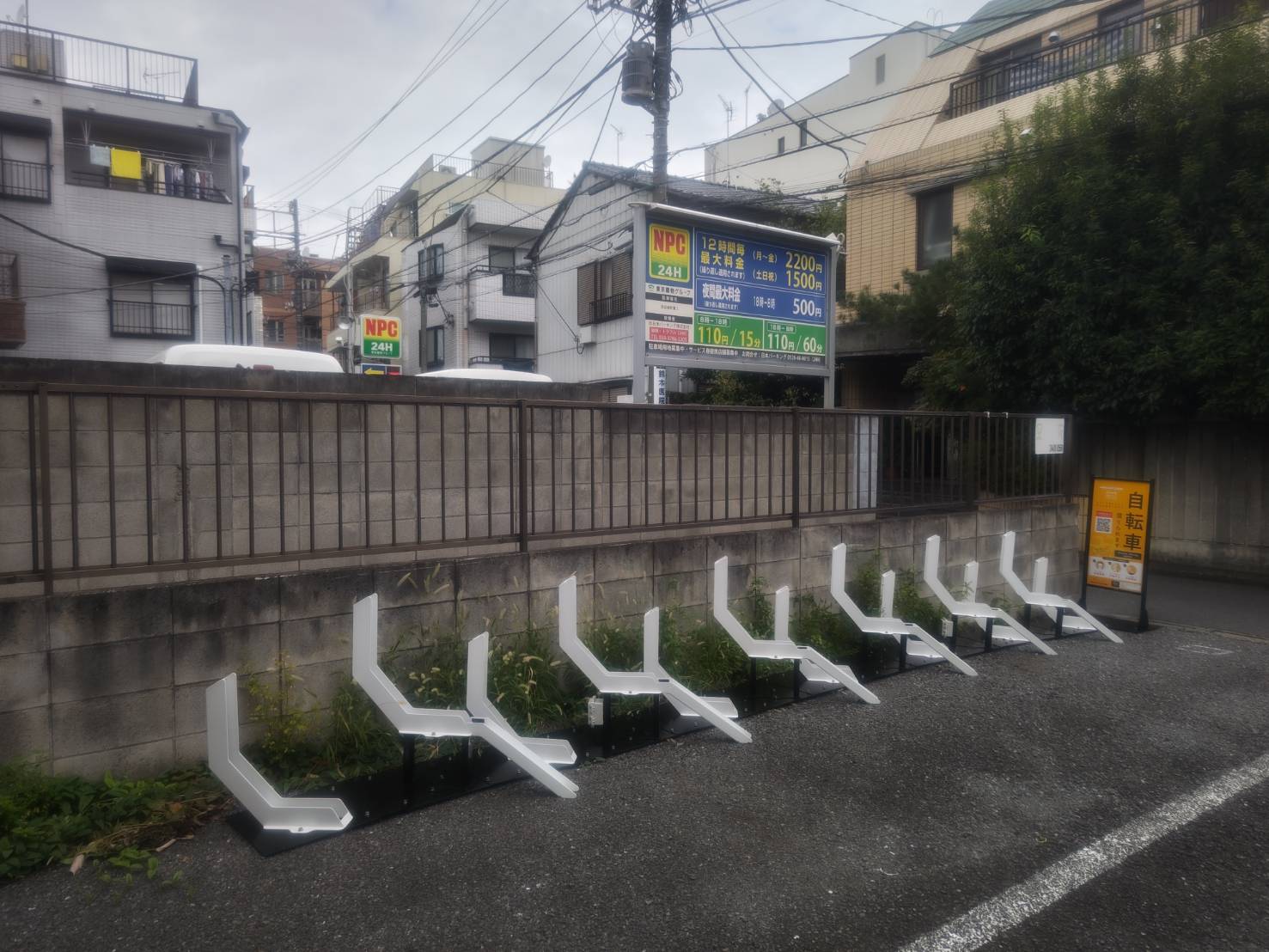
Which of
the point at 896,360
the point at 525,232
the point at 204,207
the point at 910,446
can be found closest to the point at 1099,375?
the point at 910,446

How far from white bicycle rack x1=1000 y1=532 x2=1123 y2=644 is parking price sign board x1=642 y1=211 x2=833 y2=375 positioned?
2811 millimetres

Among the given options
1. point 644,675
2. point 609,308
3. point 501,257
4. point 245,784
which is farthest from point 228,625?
point 501,257

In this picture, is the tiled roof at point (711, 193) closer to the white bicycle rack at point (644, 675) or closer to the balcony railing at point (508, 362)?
the balcony railing at point (508, 362)

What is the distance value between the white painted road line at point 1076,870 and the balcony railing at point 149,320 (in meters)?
20.1

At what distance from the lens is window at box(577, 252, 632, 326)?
58.3 feet

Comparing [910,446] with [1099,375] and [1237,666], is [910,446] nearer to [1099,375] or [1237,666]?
[1237,666]

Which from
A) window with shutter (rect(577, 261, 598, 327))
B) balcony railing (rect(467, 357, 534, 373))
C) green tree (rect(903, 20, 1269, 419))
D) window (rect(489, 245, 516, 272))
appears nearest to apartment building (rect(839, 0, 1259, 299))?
green tree (rect(903, 20, 1269, 419))

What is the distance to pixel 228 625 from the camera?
4.07 m

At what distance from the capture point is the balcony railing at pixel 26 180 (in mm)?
17328

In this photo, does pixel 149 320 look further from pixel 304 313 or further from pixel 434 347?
pixel 304 313

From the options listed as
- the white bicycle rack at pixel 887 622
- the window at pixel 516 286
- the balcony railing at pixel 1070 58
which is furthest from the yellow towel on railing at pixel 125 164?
the white bicycle rack at pixel 887 622

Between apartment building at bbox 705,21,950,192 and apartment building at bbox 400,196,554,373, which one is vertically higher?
apartment building at bbox 705,21,950,192

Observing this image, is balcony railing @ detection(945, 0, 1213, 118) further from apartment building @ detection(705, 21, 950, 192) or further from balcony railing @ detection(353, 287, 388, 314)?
balcony railing @ detection(353, 287, 388, 314)

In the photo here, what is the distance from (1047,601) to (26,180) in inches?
807
